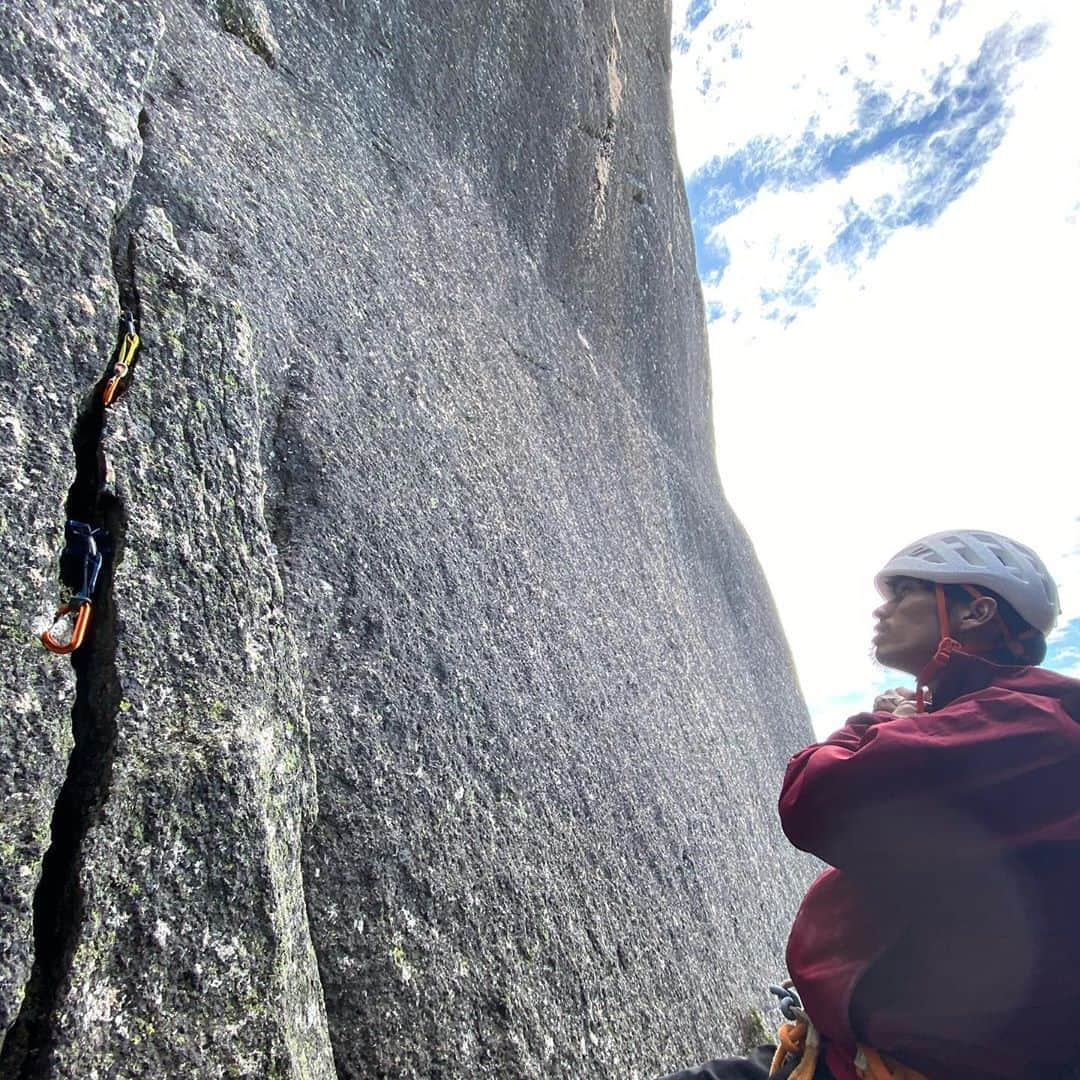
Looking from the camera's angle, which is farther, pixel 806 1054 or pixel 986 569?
pixel 986 569

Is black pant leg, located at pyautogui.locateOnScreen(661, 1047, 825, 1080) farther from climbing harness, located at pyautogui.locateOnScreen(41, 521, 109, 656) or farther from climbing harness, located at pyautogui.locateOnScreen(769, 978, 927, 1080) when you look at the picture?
climbing harness, located at pyautogui.locateOnScreen(41, 521, 109, 656)

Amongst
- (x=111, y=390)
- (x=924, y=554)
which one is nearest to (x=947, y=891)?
(x=924, y=554)

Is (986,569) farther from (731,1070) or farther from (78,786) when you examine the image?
(78,786)

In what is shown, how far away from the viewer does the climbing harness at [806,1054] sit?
2252 mm

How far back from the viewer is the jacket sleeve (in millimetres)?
2162

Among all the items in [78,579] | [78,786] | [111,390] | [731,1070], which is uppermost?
[111,390]

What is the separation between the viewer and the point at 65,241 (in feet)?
7.53

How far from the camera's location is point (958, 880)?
223 cm

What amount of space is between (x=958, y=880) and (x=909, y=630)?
0.97 meters

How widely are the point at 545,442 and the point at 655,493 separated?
198cm

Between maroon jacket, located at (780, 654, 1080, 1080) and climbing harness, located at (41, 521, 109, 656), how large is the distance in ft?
6.68

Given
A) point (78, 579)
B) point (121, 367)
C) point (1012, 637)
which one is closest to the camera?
point (78, 579)

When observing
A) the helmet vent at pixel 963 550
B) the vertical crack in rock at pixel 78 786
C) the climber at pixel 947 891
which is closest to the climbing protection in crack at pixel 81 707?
the vertical crack in rock at pixel 78 786

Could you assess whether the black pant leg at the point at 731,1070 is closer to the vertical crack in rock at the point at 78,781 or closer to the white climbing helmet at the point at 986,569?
the white climbing helmet at the point at 986,569
